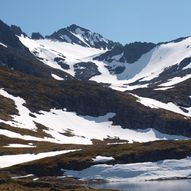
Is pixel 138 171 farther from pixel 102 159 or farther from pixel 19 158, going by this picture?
pixel 19 158

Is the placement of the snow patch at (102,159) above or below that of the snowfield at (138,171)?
above

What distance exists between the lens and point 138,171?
134m

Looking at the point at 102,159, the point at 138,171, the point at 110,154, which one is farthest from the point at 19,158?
the point at 138,171

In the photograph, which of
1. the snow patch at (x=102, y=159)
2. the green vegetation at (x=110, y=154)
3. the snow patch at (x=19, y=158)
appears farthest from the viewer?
the snow patch at (x=19, y=158)

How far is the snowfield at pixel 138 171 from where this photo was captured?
13012 cm

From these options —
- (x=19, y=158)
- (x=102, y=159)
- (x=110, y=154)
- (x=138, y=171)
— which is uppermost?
(x=19, y=158)

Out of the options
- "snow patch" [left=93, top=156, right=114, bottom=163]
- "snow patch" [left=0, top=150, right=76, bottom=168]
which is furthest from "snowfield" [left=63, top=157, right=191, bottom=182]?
"snow patch" [left=0, top=150, right=76, bottom=168]

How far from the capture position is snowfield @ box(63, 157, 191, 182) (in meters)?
130

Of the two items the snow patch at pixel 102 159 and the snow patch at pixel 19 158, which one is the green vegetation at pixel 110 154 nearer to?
the snow patch at pixel 102 159

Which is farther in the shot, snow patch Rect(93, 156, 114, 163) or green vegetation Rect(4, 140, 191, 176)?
snow patch Rect(93, 156, 114, 163)

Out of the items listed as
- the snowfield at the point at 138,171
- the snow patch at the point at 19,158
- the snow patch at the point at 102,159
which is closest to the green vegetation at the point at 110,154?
the snow patch at the point at 102,159

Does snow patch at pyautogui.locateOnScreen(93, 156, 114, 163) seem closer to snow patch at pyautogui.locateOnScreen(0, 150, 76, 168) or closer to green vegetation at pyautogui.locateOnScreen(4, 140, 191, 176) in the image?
green vegetation at pyautogui.locateOnScreen(4, 140, 191, 176)

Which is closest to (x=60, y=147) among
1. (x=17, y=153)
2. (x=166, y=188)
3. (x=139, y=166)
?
(x=17, y=153)

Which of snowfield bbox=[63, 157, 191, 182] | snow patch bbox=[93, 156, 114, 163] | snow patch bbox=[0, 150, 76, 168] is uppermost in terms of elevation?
snow patch bbox=[0, 150, 76, 168]
